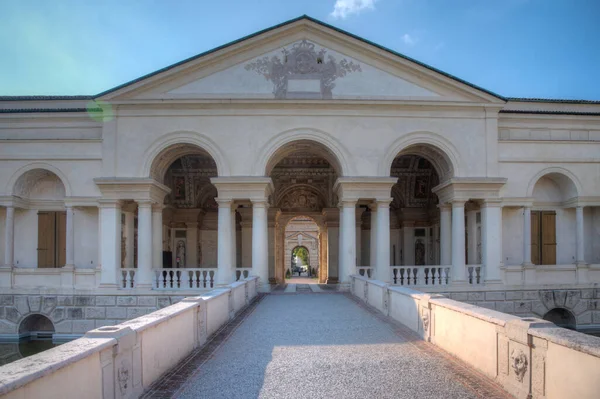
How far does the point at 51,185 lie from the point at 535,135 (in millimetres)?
21264

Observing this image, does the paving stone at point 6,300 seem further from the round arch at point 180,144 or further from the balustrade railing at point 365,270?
the balustrade railing at point 365,270

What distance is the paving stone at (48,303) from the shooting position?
20031 mm

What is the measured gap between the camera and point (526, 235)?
21.4m

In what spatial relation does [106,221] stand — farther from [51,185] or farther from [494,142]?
[494,142]

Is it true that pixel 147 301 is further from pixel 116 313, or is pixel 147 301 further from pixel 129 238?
pixel 129 238

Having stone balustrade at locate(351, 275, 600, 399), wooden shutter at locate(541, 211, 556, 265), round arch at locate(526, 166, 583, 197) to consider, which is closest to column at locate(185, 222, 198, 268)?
round arch at locate(526, 166, 583, 197)

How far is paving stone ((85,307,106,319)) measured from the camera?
65.7 ft

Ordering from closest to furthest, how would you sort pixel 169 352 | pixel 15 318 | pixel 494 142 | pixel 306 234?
1. pixel 169 352
2. pixel 15 318
3. pixel 494 142
4. pixel 306 234

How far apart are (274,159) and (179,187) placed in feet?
27.8

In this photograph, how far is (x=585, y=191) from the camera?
2169cm

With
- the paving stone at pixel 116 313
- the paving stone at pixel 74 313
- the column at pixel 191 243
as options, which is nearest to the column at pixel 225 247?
the paving stone at pixel 116 313

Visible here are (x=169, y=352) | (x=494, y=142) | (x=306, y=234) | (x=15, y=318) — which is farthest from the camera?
(x=306, y=234)

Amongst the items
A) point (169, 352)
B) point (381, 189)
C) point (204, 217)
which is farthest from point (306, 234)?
point (169, 352)

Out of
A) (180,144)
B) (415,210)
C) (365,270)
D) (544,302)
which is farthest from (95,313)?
(544,302)
